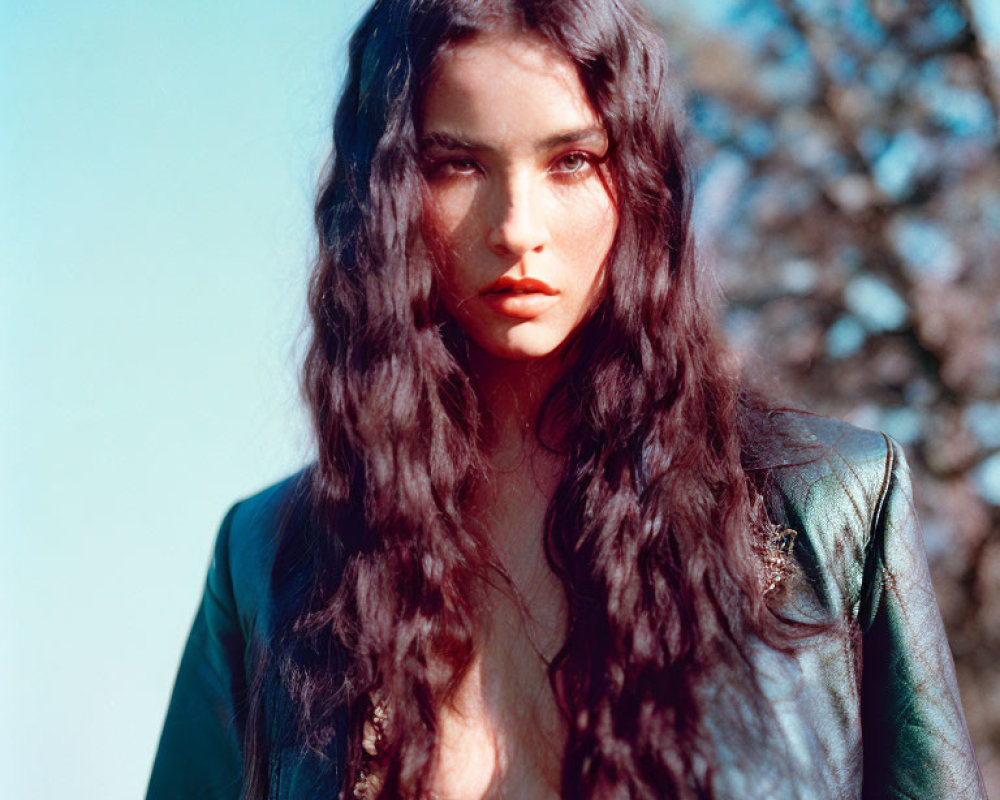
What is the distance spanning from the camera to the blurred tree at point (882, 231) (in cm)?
287

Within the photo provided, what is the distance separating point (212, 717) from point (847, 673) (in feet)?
2.77

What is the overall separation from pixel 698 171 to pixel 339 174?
0.46 metres

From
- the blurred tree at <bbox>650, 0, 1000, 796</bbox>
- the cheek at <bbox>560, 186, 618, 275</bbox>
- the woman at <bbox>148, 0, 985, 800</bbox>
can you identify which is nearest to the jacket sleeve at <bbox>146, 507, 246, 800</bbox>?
the woman at <bbox>148, 0, 985, 800</bbox>

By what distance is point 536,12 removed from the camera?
4.08 feet

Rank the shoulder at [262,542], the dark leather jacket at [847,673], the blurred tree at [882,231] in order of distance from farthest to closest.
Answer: the blurred tree at [882,231], the shoulder at [262,542], the dark leather jacket at [847,673]

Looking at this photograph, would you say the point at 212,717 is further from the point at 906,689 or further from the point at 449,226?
the point at 906,689

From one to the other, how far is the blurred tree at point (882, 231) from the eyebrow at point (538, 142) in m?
1.73

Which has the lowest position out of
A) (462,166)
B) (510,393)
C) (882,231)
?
(510,393)

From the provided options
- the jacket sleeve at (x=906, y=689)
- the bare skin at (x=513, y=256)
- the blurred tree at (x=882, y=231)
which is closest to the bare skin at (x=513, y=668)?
the bare skin at (x=513, y=256)

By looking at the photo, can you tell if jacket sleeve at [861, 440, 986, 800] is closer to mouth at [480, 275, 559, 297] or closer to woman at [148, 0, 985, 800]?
woman at [148, 0, 985, 800]

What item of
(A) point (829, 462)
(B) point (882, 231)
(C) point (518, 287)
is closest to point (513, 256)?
(C) point (518, 287)

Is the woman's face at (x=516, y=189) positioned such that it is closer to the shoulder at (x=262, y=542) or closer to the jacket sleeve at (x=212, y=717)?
the shoulder at (x=262, y=542)

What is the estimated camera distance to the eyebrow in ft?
3.98

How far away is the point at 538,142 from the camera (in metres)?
1.21
